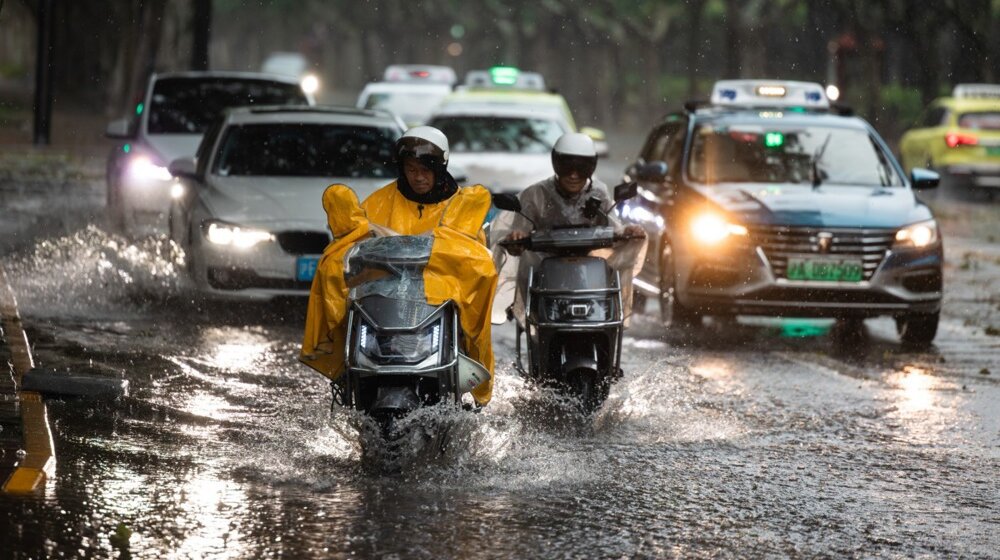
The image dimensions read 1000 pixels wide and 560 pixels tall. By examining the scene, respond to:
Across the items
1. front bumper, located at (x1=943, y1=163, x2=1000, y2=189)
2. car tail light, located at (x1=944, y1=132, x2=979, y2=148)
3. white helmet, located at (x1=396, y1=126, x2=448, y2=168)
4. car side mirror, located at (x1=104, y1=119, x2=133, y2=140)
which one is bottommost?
front bumper, located at (x1=943, y1=163, x2=1000, y2=189)

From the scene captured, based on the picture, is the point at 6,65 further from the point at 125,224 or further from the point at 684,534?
the point at 684,534

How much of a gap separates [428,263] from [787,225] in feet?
18.4

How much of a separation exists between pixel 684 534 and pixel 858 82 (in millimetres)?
51484

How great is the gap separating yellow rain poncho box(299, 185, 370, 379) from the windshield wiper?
6419 millimetres

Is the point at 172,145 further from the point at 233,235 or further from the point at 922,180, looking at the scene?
the point at 922,180

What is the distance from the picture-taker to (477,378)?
300 inches

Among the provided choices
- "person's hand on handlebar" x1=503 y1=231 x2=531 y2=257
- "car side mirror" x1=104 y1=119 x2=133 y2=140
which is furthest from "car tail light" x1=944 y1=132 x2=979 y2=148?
"person's hand on handlebar" x1=503 y1=231 x2=531 y2=257

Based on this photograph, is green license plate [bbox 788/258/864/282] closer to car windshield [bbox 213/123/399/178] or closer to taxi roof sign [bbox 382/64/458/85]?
car windshield [bbox 213/123/399/178]

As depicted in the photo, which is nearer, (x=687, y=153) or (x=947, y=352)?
(x=947, y=352)

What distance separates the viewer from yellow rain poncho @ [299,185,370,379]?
24.3 feet

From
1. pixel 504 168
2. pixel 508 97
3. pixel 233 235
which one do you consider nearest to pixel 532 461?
pixel 233 235

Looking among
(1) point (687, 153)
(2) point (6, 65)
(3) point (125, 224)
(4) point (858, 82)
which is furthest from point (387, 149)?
(2) point (6, 65)

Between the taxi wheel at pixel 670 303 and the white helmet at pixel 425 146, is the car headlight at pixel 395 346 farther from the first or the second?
the taxi wheel at pixel 670 303

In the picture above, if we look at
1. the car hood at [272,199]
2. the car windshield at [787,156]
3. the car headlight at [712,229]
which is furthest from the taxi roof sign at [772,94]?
the car hood at [272,199]
